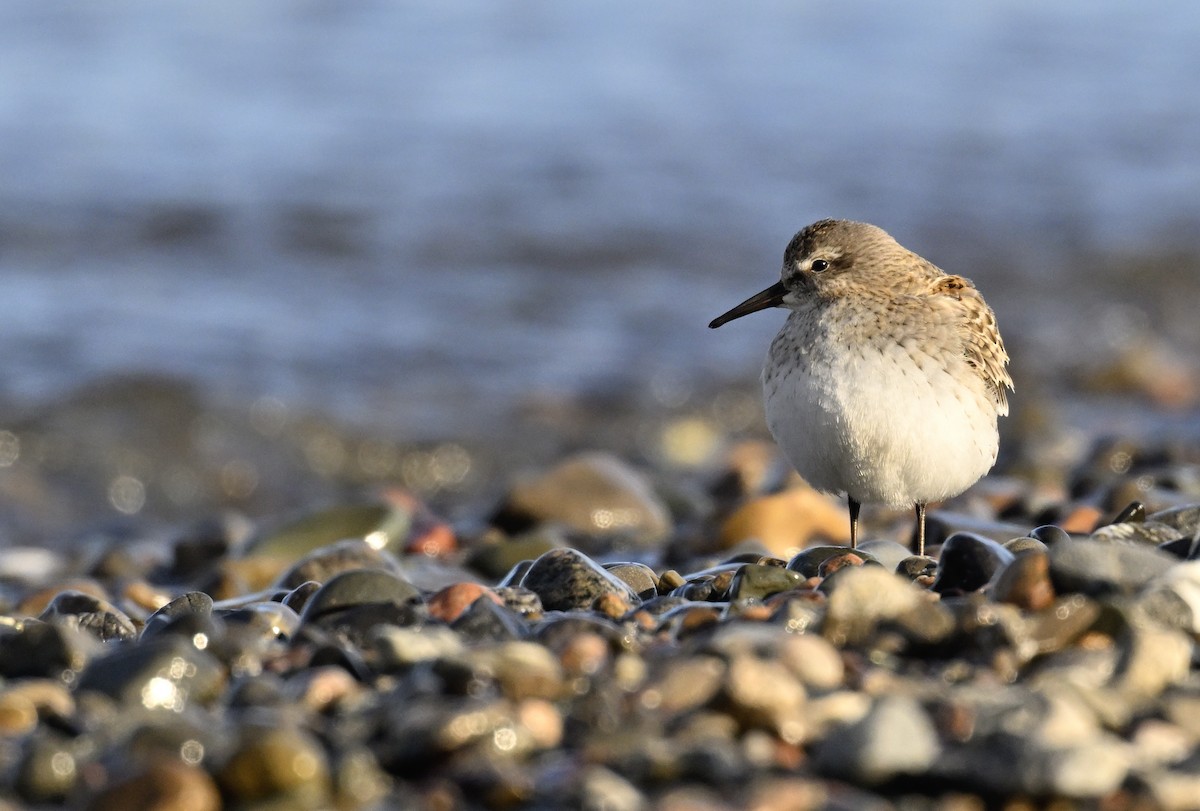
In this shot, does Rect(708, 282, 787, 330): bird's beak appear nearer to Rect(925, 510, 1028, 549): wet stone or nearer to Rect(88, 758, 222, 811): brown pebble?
Rect(925, 510, 1028, 549): wet stone

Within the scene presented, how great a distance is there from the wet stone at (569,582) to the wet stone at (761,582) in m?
0.38

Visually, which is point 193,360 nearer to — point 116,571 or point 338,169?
point 116,571

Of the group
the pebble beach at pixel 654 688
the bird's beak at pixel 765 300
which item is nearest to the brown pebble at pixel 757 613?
the pebble beach at pixel 654 688

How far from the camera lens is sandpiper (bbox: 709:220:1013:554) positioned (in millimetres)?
5309

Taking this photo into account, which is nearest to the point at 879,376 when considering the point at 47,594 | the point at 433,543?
the point at 433,543

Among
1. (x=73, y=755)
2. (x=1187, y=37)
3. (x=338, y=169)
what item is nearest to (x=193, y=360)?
(x=338, y=169)

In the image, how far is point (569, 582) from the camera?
486cm

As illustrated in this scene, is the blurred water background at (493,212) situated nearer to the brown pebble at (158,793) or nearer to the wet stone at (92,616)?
the wet stone at (92,616)

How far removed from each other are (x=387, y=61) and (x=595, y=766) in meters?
18.2

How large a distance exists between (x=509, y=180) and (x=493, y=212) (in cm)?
87

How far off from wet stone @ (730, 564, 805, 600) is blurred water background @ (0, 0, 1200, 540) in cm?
648

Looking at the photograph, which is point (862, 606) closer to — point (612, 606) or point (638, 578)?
point (612, 606)

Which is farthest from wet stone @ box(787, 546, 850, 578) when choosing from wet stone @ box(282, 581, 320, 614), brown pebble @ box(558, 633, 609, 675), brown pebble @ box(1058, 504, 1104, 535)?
brown pebble @ box(1058, 504, 1104, 535)

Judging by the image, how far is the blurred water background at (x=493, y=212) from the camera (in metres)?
11.3
